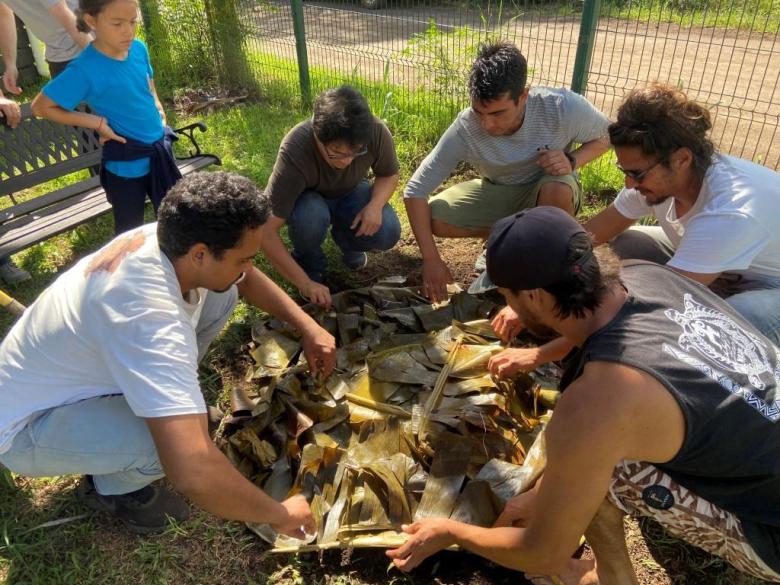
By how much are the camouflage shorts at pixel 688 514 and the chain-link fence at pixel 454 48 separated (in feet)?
10.7

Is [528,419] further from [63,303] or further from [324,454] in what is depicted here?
[63,303]

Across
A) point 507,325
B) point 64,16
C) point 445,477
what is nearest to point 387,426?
point 445,477

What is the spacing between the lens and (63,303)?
2.00 metres

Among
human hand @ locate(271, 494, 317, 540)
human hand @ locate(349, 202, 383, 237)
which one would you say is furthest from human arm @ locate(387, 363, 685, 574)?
human hand @ locate(349, 202, 383, 237)

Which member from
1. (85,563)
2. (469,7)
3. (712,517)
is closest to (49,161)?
(85,563)

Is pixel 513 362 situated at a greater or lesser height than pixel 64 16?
lesser

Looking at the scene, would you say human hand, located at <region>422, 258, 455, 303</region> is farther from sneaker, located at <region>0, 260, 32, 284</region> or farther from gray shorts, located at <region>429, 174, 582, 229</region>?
sneaker, located at <region>0, 260, 32, 284</region>

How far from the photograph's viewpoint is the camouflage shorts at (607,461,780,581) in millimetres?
1730

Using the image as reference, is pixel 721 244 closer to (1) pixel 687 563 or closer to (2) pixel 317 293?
(1) pixel 687 563

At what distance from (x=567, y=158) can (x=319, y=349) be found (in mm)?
1880

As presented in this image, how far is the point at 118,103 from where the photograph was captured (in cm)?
340

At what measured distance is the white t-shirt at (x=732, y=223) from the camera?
7.68ft

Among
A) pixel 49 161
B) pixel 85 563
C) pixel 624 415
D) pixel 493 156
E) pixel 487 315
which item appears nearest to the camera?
pixel 624 415

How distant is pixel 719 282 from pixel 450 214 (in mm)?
1638
